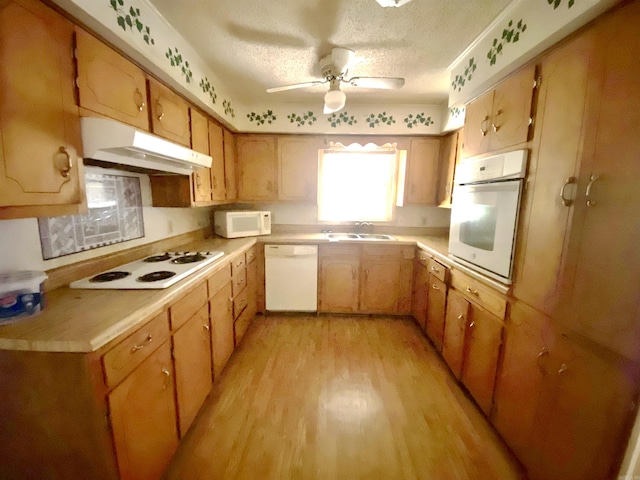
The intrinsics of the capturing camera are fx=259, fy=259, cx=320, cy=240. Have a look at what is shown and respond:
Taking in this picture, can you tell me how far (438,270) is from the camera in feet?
7.59

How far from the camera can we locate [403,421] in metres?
1.67

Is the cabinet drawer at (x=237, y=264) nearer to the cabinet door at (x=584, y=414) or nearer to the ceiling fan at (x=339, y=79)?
the ceiling fan at (x=339, y=79)

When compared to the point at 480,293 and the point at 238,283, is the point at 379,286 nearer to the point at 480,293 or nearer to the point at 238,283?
the point at 480,293

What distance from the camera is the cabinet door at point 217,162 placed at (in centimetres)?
249

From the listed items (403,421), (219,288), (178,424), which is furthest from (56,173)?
(403,421)

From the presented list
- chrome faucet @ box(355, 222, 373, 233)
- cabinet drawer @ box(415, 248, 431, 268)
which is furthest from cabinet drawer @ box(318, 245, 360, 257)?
cabinet drawer @ box(415, 248, 431, 268)

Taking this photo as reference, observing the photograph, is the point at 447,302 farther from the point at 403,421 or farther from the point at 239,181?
the point at 239,181

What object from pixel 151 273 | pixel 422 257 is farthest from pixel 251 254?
pixel 422 257

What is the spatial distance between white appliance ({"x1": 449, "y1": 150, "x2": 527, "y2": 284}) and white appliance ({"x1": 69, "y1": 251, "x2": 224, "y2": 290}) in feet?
5.94

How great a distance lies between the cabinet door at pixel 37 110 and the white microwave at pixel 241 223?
174cm

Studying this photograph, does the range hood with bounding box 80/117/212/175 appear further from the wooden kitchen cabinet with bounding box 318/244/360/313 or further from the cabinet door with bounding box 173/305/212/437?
the wooden kitchen cabinet with bounding box 318/244/360/313

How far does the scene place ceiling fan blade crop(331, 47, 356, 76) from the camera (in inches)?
69.8

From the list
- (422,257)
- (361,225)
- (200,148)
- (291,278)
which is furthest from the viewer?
(361,225)

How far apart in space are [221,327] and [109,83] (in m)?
1.63
